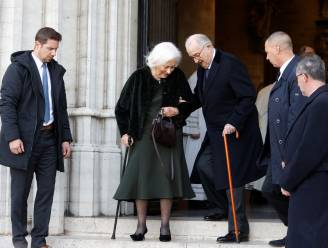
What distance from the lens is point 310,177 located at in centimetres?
549

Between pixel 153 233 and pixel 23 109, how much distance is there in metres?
1.76

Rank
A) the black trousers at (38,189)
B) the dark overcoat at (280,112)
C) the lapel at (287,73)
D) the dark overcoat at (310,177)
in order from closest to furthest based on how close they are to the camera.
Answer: the dark overcoat at (310,177)
the dark overcoat at (280,112)
the lapel at (287,73)
the black trousers at (38,189)

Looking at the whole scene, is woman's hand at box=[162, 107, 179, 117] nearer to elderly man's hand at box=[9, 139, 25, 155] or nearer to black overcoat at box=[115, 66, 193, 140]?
black overcoat at box=[115, 66, 193, 140]

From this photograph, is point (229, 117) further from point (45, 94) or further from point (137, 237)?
point (45, 94)

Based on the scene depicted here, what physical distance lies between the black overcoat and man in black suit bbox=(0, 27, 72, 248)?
23.0 inches

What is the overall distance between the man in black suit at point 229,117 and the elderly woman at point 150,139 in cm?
25

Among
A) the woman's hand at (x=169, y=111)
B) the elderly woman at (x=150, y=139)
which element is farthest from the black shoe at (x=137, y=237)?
the woman's hand at (x=169, y=111)

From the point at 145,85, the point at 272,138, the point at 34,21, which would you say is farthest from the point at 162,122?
the point at 34,21

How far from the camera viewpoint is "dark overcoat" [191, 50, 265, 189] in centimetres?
761

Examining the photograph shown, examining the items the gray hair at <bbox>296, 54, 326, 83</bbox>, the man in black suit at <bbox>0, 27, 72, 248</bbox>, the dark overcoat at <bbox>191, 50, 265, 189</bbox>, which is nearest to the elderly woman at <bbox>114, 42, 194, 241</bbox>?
the dark overcoat at <bbox>191, 50, 265, 189</bbox>

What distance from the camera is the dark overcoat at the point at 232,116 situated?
761 centimetres

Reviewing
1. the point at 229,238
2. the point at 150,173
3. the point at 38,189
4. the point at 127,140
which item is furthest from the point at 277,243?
the point at 38,189

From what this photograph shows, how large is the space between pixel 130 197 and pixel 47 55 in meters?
1.48

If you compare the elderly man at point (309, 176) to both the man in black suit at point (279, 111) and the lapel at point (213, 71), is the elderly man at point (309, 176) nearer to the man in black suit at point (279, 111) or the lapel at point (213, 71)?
the man in black suit at point (279, 111)
